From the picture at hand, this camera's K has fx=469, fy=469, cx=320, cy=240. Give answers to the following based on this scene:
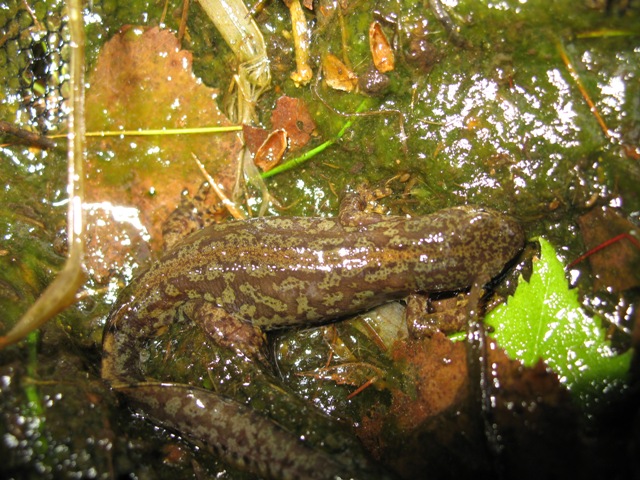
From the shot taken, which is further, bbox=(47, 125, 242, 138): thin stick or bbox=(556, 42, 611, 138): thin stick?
bbox=(47, 125, 242, 138): thin stick

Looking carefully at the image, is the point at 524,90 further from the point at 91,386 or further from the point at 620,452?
the point at 91,386

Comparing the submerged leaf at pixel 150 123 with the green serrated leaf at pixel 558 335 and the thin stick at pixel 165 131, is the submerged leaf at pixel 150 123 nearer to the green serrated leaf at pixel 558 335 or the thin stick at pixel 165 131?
the thin stick at pixel 165 131

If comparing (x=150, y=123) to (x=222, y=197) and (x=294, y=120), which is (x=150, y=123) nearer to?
(x=222, y=197)

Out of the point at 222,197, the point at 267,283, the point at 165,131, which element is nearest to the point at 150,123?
the point at 165,131

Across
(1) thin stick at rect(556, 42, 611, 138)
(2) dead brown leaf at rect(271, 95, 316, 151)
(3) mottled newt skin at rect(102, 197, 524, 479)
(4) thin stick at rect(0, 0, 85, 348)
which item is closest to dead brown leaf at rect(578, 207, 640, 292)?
(3) mottled newt skin at rect(102, 197, 524, 479)

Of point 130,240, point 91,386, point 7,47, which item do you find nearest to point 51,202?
point 130,240

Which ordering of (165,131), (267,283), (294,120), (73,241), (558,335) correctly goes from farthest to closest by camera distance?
1. (165,131)
2. (294,120)
3. (267,283)
4. (558,335)
5. (73,241)

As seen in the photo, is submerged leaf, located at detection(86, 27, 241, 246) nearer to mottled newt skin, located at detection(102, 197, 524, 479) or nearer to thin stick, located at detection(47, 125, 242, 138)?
thin stick, located at detection(47, 125, 242, 138)
